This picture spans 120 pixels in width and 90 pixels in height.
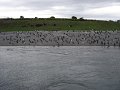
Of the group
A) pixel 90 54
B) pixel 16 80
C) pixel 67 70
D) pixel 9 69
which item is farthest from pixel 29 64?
pixel 90 54

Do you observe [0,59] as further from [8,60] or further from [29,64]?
[29,64]

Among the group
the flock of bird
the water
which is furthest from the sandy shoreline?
the water

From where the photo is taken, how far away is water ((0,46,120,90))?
23.9 m

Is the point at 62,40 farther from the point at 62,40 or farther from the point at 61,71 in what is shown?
the point at 61,71

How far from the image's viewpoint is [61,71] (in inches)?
1156

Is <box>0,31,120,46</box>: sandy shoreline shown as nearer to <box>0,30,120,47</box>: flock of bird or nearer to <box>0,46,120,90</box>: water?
<box>0,30,120,47</box>: flock of bird

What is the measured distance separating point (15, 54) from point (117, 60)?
15.4m

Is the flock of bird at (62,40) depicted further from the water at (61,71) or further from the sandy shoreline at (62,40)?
the water at (61,71)

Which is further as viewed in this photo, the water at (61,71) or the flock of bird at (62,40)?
the flock of bird at (62,40)

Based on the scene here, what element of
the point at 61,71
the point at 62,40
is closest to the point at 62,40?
the point at 62,40

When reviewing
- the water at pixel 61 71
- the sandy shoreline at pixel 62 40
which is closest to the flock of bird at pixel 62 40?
the sandy shoreline at pixel 62 40

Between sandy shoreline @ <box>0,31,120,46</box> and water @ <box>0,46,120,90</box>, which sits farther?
sandy shoreline @ <box>0,31,120,46</box>

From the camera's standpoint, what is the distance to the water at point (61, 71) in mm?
23938

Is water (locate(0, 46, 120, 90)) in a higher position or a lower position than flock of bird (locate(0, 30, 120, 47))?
lower
